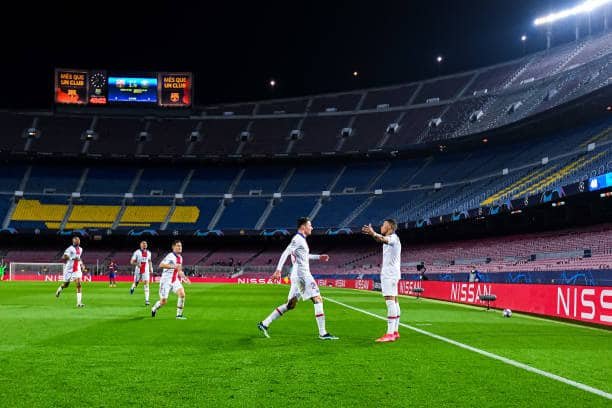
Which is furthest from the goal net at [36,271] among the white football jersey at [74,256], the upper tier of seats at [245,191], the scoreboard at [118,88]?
the white football jersey at [74,256]

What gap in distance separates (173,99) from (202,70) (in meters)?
5.28

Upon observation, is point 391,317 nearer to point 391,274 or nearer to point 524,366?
point 391,274

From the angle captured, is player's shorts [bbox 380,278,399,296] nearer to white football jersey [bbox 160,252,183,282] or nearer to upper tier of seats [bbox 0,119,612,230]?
white football jersey [bbox 160,252,183,282]

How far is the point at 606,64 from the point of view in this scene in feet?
150

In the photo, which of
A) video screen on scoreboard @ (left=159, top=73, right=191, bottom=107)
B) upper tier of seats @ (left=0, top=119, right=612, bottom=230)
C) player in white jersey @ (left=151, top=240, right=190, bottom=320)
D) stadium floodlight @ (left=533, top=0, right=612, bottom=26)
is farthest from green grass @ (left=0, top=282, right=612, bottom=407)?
video screen on scoreboard @ (left=159, top=73, right=191, bottom=107)

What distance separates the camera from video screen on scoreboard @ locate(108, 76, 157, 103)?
224ft

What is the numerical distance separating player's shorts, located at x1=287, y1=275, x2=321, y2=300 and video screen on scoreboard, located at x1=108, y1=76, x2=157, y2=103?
200ft

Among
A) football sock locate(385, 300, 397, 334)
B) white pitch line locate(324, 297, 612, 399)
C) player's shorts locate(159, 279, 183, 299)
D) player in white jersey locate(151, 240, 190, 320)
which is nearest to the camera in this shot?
white pitch line locate(324, 297, 612, 399)

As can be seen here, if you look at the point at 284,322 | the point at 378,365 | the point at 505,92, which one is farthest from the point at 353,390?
the point at 505,92

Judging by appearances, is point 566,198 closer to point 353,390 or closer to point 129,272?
point 353,390

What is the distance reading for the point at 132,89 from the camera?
68.3 m

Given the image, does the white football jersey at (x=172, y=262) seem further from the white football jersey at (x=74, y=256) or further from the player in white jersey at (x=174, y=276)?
the white football jersey at (x=74, y=256)

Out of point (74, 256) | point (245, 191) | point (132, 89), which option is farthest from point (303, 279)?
point (132, 89)

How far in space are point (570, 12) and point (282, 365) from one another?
55802 millimetres
